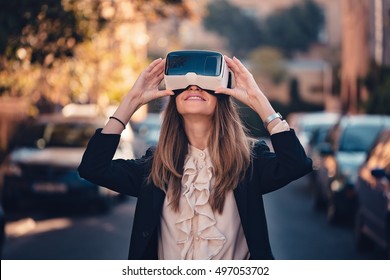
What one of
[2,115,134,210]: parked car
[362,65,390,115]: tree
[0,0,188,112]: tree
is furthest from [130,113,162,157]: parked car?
[362,65,390,115]: tree

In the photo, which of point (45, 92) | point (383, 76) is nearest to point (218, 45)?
point (383, 76)

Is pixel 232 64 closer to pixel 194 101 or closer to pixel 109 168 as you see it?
pixel 194 101

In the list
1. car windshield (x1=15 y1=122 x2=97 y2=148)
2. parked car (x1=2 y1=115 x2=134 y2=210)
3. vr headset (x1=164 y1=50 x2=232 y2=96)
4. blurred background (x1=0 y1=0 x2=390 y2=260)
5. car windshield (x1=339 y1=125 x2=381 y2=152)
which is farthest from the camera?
car windshield (x1=15 y1=122 x2=97 y2=148)

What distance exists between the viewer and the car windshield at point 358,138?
49.7 ft

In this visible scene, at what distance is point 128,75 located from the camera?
27.6 m

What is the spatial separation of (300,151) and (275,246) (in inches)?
300

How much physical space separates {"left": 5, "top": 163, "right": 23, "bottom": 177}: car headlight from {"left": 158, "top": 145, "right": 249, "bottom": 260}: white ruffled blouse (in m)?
11.5

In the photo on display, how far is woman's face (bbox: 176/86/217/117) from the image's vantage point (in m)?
4.11

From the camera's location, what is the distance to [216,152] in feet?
13.5

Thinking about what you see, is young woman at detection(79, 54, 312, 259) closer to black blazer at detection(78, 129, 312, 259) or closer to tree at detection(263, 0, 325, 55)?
black blazer at detection(78, 129, 312, 259)

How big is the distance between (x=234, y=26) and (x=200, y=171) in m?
76.1

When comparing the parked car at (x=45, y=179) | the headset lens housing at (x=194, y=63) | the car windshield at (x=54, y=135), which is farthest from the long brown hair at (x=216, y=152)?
the car windshield at (x=54, y=135)

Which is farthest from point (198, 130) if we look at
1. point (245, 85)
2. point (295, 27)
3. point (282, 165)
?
point (295, 27)

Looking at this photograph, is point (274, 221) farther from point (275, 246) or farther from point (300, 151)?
point (300, 151)
